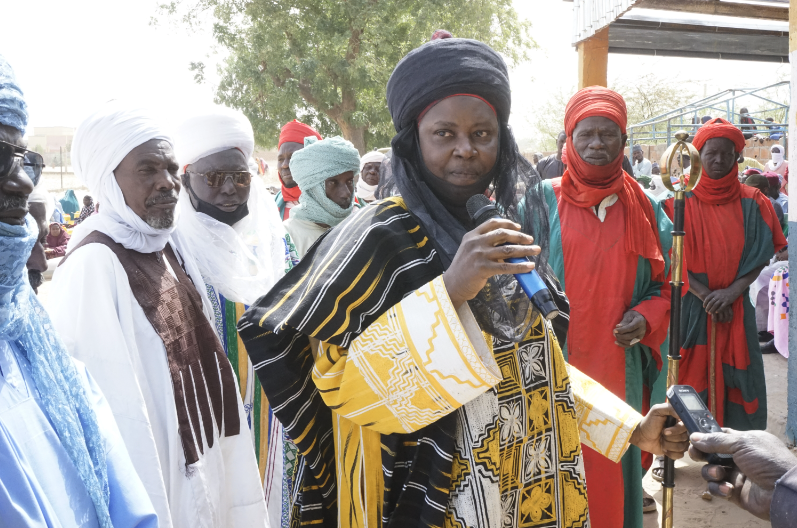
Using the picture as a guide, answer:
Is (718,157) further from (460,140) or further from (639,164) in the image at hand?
(639,164)

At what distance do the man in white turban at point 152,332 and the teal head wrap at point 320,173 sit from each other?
157 centimetres

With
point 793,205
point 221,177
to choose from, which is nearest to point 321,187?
point 221,177

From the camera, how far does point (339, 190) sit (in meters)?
4.30

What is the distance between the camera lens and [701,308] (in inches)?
178

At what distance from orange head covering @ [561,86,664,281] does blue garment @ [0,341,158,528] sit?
2619mm

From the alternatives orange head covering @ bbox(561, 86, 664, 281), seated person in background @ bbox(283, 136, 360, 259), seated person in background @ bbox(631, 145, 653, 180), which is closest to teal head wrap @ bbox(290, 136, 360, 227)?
seated person in background @ bbox(283, 136, 360, 259)

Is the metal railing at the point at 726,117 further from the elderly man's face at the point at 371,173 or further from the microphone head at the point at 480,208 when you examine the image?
the microphone head at the point at 480,208

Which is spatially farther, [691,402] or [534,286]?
[691,402]

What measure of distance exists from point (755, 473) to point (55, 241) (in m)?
16.1

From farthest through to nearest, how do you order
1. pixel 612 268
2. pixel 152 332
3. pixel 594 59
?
pixel 594 59
pixel 612 268
pixel 152 332

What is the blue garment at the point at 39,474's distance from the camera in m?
1.15

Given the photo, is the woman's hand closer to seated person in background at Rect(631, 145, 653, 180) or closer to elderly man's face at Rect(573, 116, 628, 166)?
elderly man's face at Rect(573, 116, 628, 166)

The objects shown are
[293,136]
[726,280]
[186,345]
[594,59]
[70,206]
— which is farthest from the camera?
[70,206]

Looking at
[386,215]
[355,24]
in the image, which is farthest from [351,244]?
[355,24]
